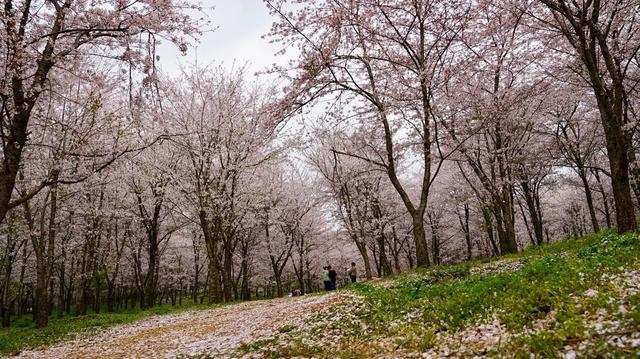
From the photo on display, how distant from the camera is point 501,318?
7.11m

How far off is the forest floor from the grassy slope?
0.06 feet

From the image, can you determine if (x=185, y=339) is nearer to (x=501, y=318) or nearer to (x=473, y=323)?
(x=473, y=323)

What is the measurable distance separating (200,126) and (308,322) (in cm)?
2246

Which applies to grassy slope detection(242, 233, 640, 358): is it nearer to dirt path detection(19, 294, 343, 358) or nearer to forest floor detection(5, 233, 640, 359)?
forest floor detection(5, 233, 640, 359)

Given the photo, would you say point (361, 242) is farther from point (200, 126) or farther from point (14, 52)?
point (14, 52)

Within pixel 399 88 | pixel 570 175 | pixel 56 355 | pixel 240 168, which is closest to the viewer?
pixel 56 355

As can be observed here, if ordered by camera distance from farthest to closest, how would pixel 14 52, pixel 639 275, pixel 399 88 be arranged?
pixel 399 88 < pixel 14 52 < pixel 639 275

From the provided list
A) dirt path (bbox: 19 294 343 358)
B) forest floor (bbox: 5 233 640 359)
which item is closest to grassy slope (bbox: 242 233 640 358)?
forest floor (bbox: 5 233 640 359)

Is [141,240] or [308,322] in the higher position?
[141,240]

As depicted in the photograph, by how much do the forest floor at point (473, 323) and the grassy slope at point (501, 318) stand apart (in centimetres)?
2

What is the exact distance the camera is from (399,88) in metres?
23.2

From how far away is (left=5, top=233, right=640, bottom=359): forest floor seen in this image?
5562 mm

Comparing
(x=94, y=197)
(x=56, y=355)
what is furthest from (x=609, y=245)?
(x=94, y=197)

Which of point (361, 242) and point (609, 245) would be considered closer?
point (609, 245)
